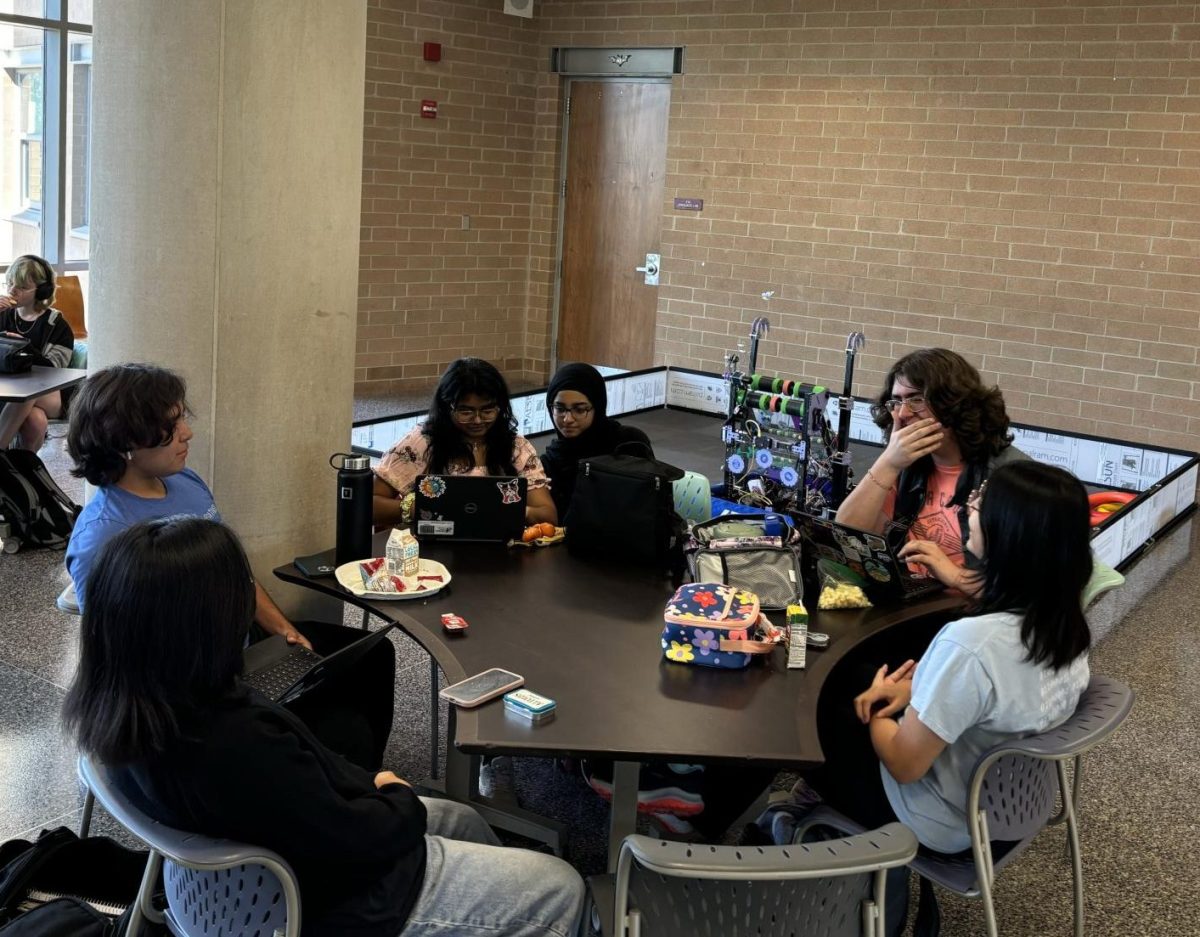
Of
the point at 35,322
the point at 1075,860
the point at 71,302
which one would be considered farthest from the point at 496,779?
the point at 71,302

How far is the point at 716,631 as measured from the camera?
2711 millimetres

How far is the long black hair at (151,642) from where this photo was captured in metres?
1.92

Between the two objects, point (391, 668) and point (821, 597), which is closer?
point (821, 597)

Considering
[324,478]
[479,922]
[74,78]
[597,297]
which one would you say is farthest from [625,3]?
[479,922]

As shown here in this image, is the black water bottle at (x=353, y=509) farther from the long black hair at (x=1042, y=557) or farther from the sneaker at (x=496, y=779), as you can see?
the long black hair at (x=1042, y=557)

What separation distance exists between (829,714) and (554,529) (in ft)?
3.21

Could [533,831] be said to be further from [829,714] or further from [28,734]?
[28,734]

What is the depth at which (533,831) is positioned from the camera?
317cm

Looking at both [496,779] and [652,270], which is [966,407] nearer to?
[496,779]

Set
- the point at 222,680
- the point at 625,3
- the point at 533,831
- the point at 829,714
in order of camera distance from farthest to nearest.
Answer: the point at 625,3 < the point at 533,831 < the point at 829,714 < the point at 222,680

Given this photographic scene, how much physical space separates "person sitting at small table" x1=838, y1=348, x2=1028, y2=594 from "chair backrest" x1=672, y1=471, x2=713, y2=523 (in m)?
0.49

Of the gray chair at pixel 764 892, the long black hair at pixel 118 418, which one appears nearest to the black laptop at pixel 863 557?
the gray chair at pixel 764 892

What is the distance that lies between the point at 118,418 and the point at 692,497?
177cm

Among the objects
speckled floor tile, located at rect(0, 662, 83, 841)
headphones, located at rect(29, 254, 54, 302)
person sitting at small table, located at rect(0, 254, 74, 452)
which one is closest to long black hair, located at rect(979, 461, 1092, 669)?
speckled floor tile, located at rect(0, 662, 83, 841)
